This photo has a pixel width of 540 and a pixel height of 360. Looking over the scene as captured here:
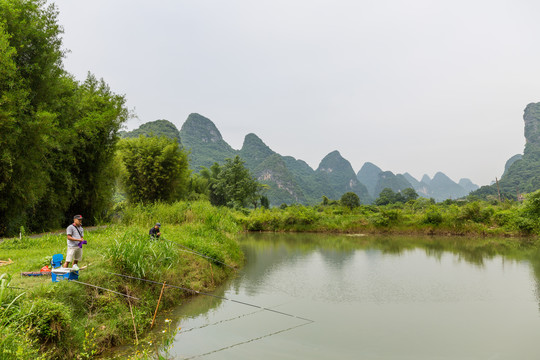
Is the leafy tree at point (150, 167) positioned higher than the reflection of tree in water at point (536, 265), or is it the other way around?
the leafy tree at point (150, 167)

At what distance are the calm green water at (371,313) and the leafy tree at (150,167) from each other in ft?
28.4

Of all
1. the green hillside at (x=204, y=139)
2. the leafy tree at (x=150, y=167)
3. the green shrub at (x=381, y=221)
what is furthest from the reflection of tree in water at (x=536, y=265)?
the green hillside at (x=204, y=139)

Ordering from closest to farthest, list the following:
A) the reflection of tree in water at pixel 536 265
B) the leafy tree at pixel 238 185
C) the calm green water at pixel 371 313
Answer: the calm green water at pixel 371 313, the reflection of tree in water at pixel 536 265, the leafy tree at pixel 238 185

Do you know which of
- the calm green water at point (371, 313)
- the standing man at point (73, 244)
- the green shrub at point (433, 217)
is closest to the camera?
the calm green water at point (371, 313)

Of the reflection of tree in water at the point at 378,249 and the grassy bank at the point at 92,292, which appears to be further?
the reflection of tree in water at the point at 378,249

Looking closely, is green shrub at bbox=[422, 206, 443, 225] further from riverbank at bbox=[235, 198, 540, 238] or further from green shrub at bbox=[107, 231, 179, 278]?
green shrub at bbox=[107, 231, 179, 278]

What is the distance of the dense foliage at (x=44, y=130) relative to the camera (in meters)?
9.55

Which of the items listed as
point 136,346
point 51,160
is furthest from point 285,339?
point 51,160

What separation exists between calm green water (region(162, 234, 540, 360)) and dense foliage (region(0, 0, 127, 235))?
7223 millimetres

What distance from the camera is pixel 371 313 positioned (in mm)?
7539

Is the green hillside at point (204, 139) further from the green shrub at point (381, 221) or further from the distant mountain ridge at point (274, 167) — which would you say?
the green shrub at point (381, 221)

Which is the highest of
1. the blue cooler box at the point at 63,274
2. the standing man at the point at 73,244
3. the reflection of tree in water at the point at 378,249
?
the standing man at the point at 73,244

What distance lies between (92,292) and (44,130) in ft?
23.0

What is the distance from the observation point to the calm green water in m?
5.55
